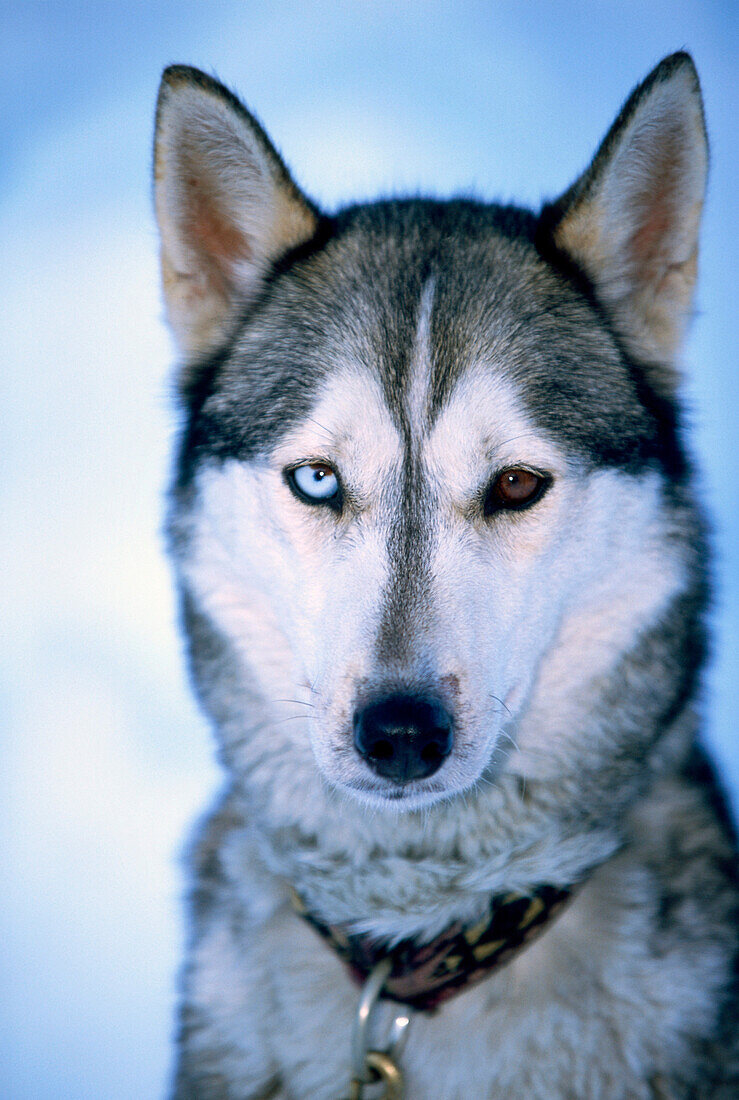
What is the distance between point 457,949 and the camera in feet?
5.31

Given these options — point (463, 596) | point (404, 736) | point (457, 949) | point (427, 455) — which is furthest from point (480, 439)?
point (457, 949)

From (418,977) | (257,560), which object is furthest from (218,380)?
(418,977)

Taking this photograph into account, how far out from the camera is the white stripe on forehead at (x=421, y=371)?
1592mm

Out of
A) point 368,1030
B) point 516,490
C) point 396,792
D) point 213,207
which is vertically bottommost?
point 368,1030

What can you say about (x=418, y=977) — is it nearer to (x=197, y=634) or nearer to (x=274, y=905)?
(x=274, y=905)

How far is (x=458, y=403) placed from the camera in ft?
5.22

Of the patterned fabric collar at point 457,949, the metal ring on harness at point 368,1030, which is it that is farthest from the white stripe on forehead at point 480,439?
the metal ring on harness at point 368,1030

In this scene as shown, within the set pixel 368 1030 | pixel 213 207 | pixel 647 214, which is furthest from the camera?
pixel 213 207

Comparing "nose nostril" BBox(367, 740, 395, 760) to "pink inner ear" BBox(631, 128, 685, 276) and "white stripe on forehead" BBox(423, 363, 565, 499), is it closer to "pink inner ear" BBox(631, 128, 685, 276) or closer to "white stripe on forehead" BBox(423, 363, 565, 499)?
"white stripe on forehead" BBox(423, 363, 565, 499)

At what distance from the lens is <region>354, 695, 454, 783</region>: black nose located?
1356 millimetres

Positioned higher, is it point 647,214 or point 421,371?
point 647,214

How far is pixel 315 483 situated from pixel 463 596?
14.5 inches

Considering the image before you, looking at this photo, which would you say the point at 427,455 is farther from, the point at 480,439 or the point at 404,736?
the point at 404,736

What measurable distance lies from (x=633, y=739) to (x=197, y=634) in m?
0.95
